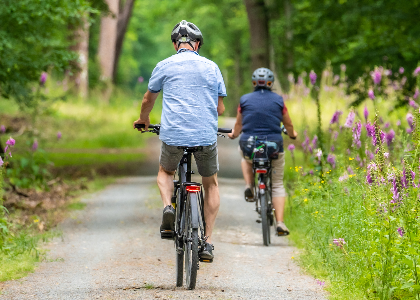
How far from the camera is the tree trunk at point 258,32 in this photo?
21484mm

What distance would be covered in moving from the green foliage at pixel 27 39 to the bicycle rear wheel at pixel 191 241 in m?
5.50

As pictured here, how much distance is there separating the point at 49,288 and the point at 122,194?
623 cm

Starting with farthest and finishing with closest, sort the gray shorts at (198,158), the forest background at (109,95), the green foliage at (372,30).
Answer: the green foliage at (372,30) → the forest background at (109,95) → the gray shorts at (198,158)

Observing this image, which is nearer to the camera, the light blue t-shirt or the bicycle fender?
the bicycle fender

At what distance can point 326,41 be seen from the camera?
1733 cm

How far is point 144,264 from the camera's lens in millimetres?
6680

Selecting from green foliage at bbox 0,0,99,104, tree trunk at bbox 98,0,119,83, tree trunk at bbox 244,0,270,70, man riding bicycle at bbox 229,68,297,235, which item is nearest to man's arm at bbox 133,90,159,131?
man riding bicycle at bbox 229,68,297,235

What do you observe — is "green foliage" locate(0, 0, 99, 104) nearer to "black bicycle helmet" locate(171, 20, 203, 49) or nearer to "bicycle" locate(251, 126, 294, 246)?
"bicycle" locate(251, 126, 294, 246)

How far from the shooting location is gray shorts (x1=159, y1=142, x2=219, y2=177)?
223 inches

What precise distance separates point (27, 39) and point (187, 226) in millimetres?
7175

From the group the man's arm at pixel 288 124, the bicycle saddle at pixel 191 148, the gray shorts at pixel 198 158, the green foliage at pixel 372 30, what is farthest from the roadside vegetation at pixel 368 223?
the green foliage at pixel 372 30

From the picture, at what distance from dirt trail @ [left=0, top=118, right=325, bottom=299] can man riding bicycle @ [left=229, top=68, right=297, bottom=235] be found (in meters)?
0.61

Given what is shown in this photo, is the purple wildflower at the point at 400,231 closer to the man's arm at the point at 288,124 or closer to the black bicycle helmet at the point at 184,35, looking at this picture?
the black bicycle helmet at the point at 184,35

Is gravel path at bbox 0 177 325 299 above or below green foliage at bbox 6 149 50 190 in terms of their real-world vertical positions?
below
